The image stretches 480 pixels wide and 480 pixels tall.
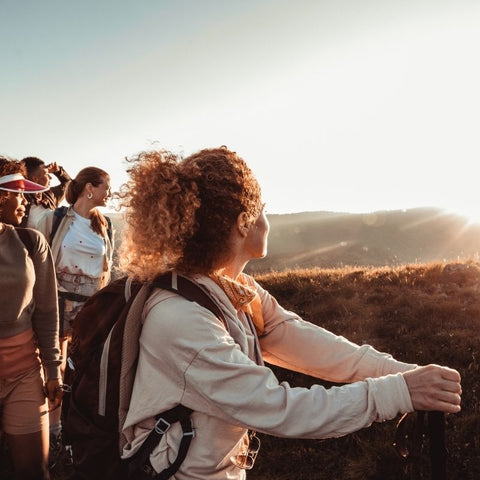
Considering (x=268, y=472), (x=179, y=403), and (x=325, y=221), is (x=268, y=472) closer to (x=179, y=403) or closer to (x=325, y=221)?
(x=179, y=403)

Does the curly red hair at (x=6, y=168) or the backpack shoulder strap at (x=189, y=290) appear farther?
the curly red hair at (x=6, y=168)

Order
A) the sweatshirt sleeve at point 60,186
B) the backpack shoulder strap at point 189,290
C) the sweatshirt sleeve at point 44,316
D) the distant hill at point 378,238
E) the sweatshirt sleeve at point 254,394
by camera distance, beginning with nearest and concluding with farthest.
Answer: the sweatshirt sleeve at point 254,394 → the backpack shoulder strap at point 189,290 → the sweatshirt sleeve at point 44,316 → the sweatshirt sleeve at point 60,186 → the distant hill at point 378,238

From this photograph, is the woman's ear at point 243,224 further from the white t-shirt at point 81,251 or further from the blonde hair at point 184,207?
the white t-shirt at point 81,251

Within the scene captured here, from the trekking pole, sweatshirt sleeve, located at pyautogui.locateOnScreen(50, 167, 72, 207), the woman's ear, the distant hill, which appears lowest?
the distant hill

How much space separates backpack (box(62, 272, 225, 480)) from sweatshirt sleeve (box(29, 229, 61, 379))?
5.73ft

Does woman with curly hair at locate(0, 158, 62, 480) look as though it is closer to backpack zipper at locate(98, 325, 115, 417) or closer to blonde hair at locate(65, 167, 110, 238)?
backpack zipper at locate(98, 325, 115, 417)

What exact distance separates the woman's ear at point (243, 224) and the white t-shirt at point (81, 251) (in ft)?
12.2

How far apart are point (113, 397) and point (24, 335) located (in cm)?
185

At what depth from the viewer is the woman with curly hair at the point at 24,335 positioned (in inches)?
127

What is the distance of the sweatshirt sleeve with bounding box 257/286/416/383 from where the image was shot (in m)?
2.34

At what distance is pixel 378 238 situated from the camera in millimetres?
82062

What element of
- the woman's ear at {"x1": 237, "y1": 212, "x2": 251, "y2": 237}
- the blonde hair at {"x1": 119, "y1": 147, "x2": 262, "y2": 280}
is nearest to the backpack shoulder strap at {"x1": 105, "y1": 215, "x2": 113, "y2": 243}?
the blonde hair at {"x1": 119, "y1": 147, "x2": 262, "y2": 280}

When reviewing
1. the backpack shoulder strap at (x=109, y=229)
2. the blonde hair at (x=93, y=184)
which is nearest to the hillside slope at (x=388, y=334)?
the backpack shoulder strap at (x=109, y=229)

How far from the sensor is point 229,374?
1.70m
